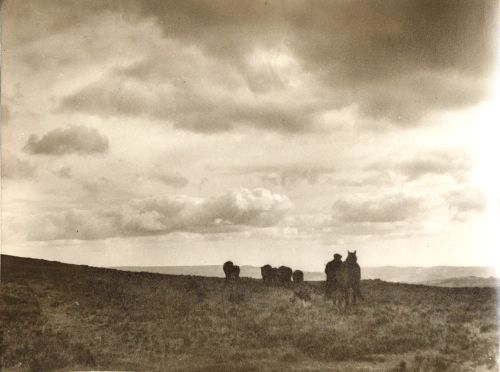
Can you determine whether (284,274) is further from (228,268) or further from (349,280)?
(349,280)

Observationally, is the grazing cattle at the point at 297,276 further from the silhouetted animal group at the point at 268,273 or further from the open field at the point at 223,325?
the open field at the point at 223,325

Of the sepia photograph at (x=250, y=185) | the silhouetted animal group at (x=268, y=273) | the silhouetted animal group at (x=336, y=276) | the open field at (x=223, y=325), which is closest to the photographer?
the open field at (x=223, y=325)

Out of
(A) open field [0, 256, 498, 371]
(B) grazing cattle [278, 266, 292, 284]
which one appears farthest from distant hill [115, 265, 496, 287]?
(B) grazing cattle [278, 266, 292, 284]

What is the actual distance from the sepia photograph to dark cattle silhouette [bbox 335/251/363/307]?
0.04m

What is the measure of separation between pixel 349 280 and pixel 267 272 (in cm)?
146

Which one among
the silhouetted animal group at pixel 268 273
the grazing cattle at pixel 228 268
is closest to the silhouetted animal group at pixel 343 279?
the silhouetted animal group at pixel 268 273

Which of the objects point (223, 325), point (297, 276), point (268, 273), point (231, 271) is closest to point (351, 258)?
point (297, 276)

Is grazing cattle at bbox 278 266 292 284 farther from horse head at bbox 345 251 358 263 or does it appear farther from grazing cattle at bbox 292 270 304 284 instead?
horse head at bbox 345 251 358 263

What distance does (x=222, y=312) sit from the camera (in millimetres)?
9289

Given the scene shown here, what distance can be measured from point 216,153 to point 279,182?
130cm

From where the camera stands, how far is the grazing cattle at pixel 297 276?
9.14 metres

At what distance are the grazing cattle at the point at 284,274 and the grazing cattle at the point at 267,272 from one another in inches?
6.4

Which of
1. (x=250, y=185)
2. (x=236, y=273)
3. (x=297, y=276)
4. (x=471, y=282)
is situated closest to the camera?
(x=471, y=282)

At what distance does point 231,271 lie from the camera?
9.30 meters
